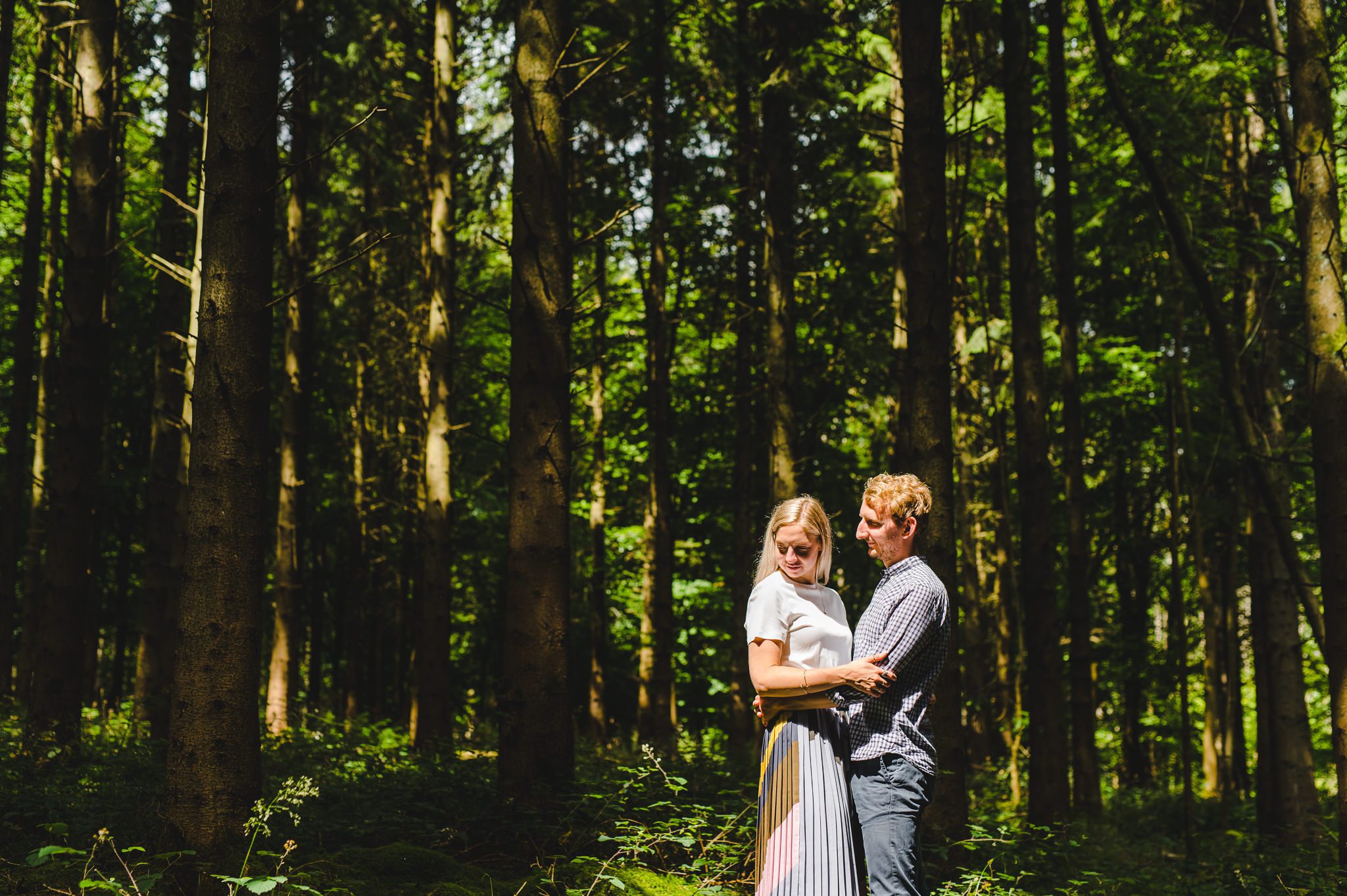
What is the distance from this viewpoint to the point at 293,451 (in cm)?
1252

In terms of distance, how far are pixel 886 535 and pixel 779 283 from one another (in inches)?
335

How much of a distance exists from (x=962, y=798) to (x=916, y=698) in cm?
298

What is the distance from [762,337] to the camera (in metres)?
17.9

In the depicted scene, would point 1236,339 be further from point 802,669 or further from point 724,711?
point 724,711

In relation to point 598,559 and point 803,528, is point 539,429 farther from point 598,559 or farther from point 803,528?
point 598,559

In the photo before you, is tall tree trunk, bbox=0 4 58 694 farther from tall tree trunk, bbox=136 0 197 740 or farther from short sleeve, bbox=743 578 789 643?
short sleeve, bbox=743 578 789 643

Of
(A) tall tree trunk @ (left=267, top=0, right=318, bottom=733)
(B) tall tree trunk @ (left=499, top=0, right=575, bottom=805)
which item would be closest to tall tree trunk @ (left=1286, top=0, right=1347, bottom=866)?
(B) tall tree trunk @ (left=499, top=0, right=575, bottom=805)

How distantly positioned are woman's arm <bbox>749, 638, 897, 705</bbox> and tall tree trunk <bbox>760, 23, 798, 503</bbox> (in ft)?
23.5

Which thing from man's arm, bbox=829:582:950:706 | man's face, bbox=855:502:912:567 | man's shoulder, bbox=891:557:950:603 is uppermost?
man's face, bbox=855:502:912:567

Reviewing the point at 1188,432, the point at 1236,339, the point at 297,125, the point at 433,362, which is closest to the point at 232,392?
the point at 433,362

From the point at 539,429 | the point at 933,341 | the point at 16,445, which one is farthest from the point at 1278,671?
the point at 16,445

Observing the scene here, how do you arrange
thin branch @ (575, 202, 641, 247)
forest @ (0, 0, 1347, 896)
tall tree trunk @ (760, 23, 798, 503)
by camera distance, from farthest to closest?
tall tree trunk @ (760, 23, 798, 503)
thin branch @ (575, 202, 641, 247)
forest @ (0, 0, 1347, 896)

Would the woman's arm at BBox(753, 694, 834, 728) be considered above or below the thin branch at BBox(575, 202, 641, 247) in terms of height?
below

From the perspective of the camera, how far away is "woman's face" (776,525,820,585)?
12.3 feet
